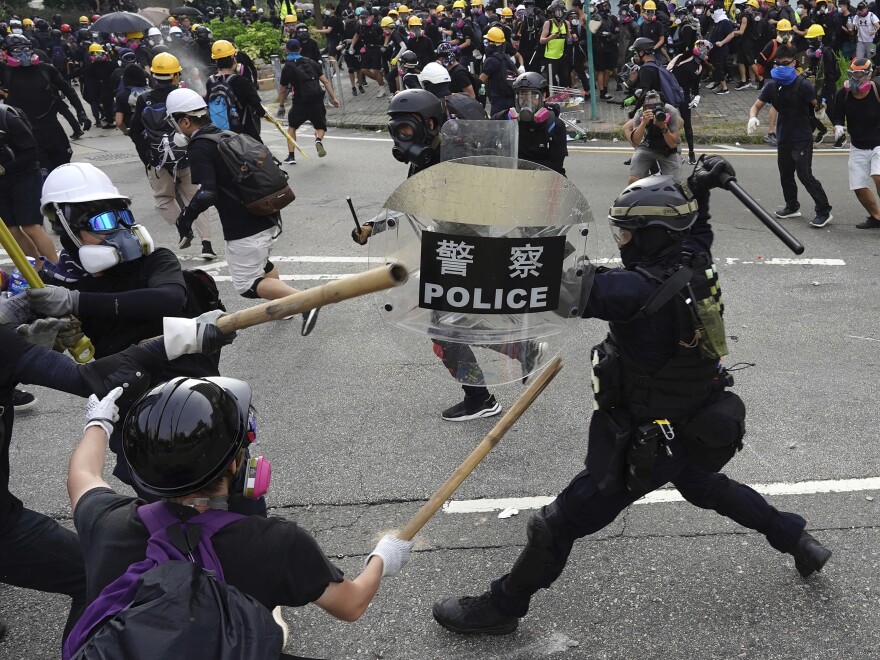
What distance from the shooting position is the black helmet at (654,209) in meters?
3.10

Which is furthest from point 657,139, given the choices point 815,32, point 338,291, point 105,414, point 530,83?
point 815,32

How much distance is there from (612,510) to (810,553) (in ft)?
3.03

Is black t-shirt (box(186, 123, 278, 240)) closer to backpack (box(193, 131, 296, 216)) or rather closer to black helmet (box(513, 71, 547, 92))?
backpack (box(193, 131, 296, 216))

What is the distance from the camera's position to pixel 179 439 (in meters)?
2.09

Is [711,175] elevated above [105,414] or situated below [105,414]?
above

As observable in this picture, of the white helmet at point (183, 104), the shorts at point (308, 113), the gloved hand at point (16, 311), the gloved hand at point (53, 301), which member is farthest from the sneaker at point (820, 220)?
the gloved hand at point (16, 311)

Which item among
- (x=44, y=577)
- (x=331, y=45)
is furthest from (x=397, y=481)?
(x=331, y=45)

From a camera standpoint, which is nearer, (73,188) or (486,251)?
Result: (486,251)

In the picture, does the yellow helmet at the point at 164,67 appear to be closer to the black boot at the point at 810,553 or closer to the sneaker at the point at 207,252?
the sneaker at the point at 207,252

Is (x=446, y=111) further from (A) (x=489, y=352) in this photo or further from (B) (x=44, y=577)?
(B) (x=44, y=577)

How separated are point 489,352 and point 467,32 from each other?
55.5 feet

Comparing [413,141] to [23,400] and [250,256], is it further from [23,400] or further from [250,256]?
[23,400]

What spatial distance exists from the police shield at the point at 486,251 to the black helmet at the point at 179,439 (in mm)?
809

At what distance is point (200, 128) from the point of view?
20.5 feet
